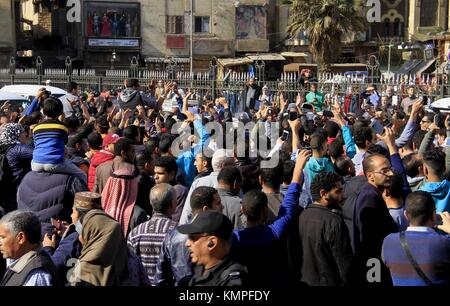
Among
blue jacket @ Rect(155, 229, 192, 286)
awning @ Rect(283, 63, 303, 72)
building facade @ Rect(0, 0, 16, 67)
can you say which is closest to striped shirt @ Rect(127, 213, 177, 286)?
blue jacket @ Rect(155, 229, 192, 286)

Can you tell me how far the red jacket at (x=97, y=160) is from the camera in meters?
8.01

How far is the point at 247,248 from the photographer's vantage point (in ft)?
17.5

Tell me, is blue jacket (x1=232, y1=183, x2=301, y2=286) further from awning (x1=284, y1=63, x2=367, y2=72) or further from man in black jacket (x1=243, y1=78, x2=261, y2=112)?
awning (x1=284, y1=63, x2=367, y2=72)

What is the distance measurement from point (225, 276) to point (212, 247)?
0.20 meters

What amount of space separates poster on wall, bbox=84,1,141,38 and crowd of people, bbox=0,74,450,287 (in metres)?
34.6

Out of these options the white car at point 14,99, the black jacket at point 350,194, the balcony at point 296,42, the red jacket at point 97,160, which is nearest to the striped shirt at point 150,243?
the black jacket at point 350,194

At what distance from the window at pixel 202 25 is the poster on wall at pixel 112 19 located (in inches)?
134

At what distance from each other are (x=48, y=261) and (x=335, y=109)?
6.73 m

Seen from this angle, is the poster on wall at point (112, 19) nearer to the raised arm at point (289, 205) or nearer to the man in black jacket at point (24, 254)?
the raised arm at point (289, 205)

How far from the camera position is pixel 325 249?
5402 millimetres

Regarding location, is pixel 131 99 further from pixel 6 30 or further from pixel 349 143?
pixel 6 30

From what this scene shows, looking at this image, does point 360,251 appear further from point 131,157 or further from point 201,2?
point 201,2

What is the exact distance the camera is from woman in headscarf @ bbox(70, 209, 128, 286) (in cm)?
489

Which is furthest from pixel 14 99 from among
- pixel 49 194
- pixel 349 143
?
pixel 49 194
